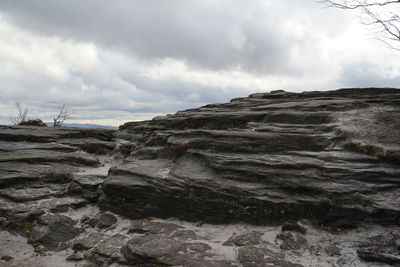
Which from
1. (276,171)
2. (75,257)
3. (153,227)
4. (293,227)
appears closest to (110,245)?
(75,257)

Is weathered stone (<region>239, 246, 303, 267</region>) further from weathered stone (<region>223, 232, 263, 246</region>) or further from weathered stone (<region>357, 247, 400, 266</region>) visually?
weathered stone (<region>357, 247, 400, 266</region>)

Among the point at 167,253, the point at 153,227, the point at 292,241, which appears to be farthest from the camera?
the point at 153,227

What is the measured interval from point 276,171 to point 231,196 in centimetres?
224

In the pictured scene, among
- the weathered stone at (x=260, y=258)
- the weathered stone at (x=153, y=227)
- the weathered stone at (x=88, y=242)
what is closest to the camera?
the weathered stone at (x=260, y=258)

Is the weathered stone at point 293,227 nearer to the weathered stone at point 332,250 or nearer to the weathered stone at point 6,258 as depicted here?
the weathered stone at point 332,250

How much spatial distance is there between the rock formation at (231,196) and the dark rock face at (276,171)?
0.15 ft

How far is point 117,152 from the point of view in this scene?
19.0 metres

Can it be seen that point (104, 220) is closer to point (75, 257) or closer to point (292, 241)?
point (75, 257)

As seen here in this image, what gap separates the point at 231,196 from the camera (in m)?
11.2

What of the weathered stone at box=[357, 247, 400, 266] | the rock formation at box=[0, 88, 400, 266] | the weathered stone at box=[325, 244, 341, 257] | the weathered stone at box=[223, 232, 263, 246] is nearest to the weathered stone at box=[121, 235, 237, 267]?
the rock formation at box=[0, 88, 400, 266]

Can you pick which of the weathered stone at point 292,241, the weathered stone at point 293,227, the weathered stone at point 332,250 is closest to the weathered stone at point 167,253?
the weathered stone at point 292,241

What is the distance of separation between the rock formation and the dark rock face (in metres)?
0.05

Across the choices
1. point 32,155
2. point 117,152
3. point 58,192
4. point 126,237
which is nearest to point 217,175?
point 126,237

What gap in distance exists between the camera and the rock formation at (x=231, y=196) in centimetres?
923
